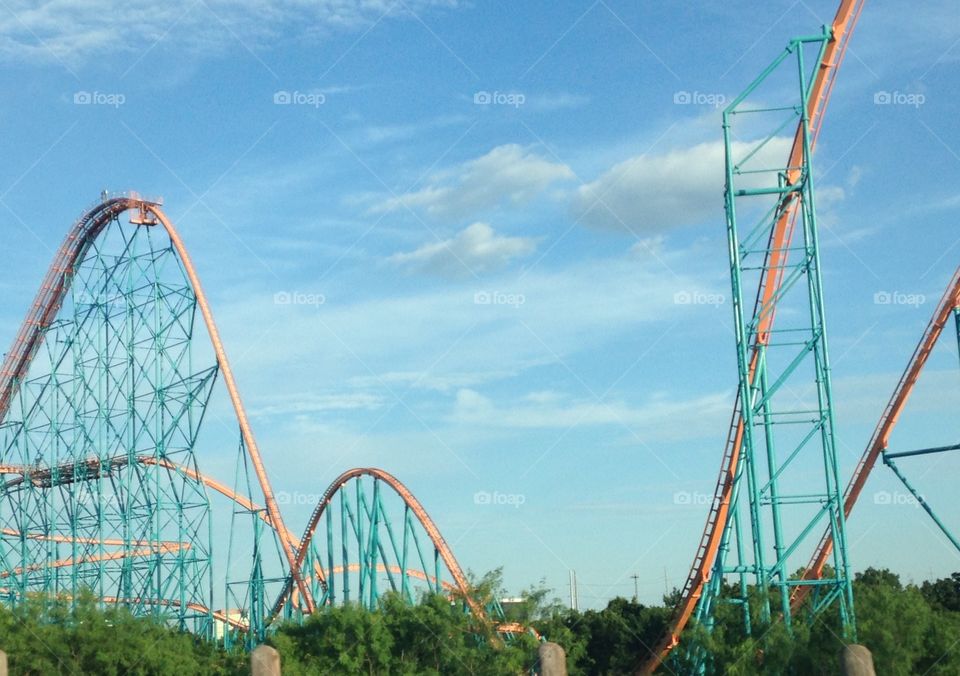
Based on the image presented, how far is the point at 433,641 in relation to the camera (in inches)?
637

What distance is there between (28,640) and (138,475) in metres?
9.03

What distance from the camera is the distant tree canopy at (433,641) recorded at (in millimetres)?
13867

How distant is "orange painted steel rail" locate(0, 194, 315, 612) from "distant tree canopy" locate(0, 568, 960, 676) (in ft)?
19.0

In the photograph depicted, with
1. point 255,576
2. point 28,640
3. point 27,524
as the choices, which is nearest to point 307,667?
point 28,640

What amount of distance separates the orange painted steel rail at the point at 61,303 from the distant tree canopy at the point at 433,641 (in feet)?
19.0

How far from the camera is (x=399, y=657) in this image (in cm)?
1625

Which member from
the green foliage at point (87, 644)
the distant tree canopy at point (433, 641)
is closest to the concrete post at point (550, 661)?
the distant tree canopy at point (433, 641)

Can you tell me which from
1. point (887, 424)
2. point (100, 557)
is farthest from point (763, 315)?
point (100, 557)

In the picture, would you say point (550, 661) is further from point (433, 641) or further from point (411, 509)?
point (411, 509)

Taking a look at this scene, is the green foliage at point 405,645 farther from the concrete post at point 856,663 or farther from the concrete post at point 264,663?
the concrete post at point 856,663

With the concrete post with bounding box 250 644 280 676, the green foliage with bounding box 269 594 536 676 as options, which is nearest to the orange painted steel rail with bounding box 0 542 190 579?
the green foliage with bounding box 269 594 536 676

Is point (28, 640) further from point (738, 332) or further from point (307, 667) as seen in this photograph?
point (738, 332)

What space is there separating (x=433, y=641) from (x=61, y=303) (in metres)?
14.4

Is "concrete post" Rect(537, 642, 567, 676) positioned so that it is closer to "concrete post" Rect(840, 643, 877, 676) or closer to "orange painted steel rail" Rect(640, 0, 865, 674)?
"concrete post" Rect(840, 643, 877, 676)
